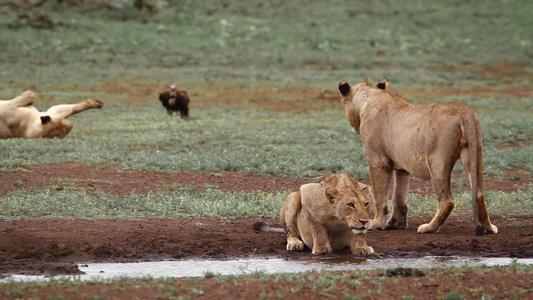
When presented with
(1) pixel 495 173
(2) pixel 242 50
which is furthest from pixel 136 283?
(2) pixel 242 50

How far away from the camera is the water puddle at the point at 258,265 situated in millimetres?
8297

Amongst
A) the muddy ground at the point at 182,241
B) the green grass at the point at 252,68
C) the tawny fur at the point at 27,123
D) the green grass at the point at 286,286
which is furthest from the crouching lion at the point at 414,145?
the tawny fur at the point at 27,123

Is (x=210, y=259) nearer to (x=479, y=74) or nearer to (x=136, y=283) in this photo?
(x=136, y=283)

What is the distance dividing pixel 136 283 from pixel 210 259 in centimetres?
180

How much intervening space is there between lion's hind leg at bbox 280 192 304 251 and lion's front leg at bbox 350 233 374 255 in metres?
0.61

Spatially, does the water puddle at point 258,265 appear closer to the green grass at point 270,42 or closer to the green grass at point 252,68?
the green grass at point 252,68

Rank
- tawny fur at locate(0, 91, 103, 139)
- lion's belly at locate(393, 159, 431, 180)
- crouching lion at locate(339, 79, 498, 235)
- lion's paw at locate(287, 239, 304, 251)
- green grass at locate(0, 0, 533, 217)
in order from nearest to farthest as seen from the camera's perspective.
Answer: lion's paw at locate(287, 239, 304, 251) < crouching lion at locate(339, 79, 498, 235) < lion's belly at locate(393, 159, 431, 180) < green grass at locate(0, 0, 533, 217) < tawny fur at locate(0, 91, 103, 139)

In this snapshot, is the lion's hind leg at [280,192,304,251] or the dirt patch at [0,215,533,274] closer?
the dirt patch at [0,215,533,274]

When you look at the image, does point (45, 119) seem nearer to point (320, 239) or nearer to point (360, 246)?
point (320, 239)

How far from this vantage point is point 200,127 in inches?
845

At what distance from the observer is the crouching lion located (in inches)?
379

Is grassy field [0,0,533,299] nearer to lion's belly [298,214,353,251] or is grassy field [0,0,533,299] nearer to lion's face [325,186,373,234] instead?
lion's face [325,186,373,234]

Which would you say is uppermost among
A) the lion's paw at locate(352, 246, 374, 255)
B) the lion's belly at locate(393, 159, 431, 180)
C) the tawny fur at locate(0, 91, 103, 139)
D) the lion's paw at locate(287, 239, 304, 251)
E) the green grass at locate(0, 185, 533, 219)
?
the lion's belly at locate(393, 159, 431, 180)

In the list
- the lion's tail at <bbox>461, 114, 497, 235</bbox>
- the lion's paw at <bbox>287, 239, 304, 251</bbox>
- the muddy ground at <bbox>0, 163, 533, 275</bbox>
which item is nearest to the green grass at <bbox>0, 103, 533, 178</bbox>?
the muddy ground at <bbox>0, 163, 533, 275</bbox>
